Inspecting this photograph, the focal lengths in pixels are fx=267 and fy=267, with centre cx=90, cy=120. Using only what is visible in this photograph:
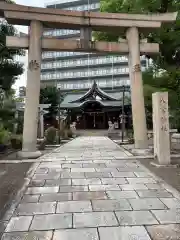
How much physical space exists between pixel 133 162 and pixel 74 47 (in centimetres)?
562

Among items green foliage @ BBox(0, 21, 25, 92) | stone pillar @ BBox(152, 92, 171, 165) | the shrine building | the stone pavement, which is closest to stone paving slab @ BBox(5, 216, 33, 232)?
the stone pavement

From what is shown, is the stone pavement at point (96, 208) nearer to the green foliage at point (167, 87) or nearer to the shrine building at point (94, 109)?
the green foliage at point (167, 87)

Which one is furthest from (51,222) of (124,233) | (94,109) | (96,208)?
(94,109)

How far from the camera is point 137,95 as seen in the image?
11773mm

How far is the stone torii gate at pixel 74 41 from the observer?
10969mm

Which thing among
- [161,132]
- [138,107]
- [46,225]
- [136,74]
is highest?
[136,74]

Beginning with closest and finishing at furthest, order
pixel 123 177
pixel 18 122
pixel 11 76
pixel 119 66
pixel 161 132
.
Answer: pixel 123 177
pixel 161 132
pixel 11 76
pixel 18 122
pixel 119 66

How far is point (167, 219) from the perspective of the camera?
4.02m

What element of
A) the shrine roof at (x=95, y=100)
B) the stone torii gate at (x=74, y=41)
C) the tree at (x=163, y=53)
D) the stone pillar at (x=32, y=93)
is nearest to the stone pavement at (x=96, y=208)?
the stone pillar at (x=32, y=93)

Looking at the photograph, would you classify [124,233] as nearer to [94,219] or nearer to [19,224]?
[94,219]

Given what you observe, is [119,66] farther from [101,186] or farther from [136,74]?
[101,186]

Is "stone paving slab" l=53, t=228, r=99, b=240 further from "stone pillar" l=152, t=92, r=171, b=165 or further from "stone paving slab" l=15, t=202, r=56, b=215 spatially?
"stone pillar" l=152, t=92, r=171, b=165

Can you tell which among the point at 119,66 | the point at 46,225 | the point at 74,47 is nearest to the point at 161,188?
the point at 46,225

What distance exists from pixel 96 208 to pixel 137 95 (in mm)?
7947
